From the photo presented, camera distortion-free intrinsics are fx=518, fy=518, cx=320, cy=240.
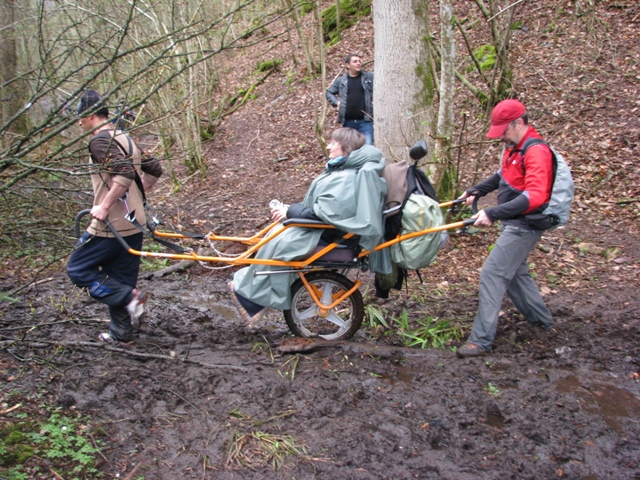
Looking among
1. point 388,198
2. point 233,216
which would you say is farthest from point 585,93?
point 388,198

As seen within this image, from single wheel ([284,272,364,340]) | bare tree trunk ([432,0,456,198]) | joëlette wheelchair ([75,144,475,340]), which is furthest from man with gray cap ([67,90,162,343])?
bare tree trunk ([432,0,456,198])

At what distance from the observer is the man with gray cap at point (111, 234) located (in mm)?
4254

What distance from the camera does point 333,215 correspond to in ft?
13.6

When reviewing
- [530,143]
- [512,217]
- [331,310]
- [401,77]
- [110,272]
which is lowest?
[331,310]

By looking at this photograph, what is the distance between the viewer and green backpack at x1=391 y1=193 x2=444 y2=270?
4305mm

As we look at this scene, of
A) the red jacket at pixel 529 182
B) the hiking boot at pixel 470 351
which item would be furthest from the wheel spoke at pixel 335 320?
the red jacket at pixel 529 182

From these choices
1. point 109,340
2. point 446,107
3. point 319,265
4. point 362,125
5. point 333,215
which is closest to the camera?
point 333,215

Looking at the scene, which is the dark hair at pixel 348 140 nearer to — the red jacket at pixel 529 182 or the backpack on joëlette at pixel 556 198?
the red jacket at pixel 529 182

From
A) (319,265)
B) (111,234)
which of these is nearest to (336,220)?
(319,265)

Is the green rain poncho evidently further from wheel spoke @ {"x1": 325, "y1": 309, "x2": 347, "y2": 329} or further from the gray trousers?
the gray trousers

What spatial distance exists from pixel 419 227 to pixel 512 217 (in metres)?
0.78

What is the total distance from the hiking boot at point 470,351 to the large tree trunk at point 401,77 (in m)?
3.00

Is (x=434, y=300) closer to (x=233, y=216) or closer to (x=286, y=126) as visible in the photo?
(x=233, y=216)

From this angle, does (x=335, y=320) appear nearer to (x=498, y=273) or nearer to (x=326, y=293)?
(x=326, y=293)
